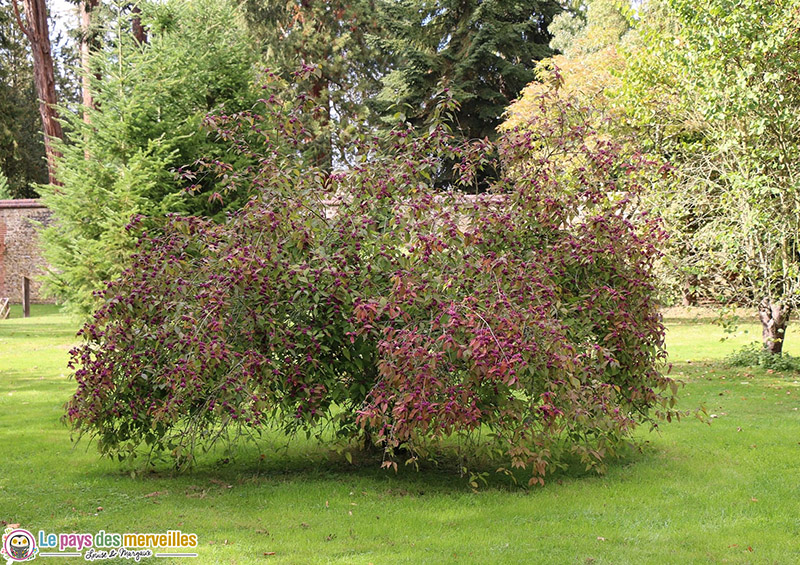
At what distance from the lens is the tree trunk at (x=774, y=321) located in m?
10.8

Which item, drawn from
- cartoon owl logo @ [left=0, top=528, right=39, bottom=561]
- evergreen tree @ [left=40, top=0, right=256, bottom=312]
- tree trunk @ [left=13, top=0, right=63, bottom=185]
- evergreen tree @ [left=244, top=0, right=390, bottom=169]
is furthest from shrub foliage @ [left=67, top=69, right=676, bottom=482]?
tree trunk @ [left=13, top=0, right=63, bottom=185]

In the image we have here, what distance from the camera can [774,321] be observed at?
11062mm

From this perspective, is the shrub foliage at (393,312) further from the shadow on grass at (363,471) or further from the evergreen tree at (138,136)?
the evergreen tree at (138,136)

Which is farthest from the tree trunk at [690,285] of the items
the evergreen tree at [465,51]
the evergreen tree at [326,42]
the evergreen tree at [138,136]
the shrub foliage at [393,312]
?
the evergreen tree at [326,42]

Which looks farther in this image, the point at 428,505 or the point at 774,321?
the point at 774,321

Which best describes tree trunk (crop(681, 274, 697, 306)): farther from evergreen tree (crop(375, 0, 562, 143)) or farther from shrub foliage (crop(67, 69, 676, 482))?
evergreen tree (crop(375, 0, 562, 143))

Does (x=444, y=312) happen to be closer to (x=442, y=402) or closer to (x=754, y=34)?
(x=442, y=402)

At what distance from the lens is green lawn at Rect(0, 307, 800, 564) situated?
417 cm

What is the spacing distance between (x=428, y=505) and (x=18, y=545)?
7.76 ft

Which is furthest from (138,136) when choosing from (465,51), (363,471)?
(465,51)

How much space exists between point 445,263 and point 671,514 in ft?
7.07

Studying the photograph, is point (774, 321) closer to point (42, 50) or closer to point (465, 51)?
point (465, 51)

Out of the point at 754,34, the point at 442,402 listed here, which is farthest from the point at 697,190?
the point at 442,402

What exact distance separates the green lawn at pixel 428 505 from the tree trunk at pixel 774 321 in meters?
3.86
